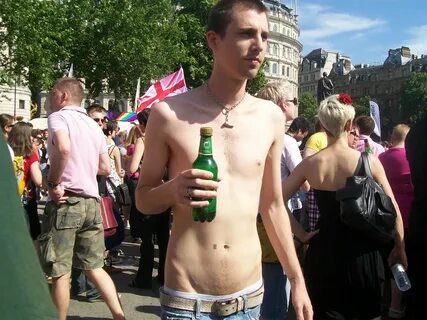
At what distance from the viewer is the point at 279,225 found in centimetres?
264

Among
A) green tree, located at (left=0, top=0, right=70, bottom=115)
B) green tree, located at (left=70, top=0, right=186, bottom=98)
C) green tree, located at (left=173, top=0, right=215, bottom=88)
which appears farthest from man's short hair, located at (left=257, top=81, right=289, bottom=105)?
green tree, located at (left=173, top=0, right=215, bottom=88)

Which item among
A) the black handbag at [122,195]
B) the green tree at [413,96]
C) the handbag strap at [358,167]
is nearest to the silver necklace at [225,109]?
the handbag strap at [358,167]

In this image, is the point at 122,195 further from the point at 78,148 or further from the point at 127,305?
the point at 78,148

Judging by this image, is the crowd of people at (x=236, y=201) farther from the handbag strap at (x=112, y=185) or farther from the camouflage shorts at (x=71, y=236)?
the handbag strap at (x=112, y=185)

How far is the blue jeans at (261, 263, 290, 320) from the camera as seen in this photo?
13.6 ft

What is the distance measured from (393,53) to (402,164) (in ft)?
449

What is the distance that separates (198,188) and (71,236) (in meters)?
2.82

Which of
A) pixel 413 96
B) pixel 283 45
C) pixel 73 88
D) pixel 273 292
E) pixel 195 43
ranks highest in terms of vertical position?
pixel 283 45

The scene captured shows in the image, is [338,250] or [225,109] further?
[338,250]

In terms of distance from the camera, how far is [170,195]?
2207mm

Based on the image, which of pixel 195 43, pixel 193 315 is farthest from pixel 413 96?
pixel 193 315

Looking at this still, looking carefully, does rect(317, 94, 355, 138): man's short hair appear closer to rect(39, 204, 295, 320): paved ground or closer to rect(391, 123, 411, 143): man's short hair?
rect(391, 123, 411, 143): man's short hair

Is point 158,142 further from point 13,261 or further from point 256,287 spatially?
point 13,261

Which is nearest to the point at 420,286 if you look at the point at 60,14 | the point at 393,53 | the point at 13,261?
the point at 13,261
